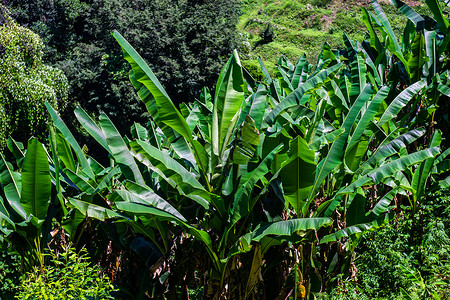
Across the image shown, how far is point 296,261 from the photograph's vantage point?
153 inches

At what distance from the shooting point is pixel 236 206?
135 inches

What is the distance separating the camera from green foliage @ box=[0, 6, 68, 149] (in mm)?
11234

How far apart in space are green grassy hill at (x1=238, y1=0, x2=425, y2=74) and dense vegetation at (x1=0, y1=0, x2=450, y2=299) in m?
22.0

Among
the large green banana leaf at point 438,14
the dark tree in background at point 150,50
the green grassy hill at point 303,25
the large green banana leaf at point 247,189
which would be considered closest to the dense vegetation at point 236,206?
the large green banana leaf at point 247,189

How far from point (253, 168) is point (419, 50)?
3098mm

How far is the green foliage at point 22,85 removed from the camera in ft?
36.9

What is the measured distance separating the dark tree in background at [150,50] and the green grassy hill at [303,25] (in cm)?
928

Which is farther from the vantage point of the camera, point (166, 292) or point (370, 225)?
point (166, 292)

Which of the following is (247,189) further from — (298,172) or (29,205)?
(29,205)

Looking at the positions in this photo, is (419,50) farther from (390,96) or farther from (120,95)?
(120,95)

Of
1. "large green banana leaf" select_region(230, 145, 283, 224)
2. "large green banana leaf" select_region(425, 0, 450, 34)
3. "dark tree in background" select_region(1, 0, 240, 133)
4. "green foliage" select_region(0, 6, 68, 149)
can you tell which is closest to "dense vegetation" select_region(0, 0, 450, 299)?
"large green banana leaf" select_region(230, 145, 283, 224)

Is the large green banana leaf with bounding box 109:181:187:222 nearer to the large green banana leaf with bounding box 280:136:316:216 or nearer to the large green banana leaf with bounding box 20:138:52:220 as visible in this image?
the large green banana leaf with bounding box 20:138:52:220

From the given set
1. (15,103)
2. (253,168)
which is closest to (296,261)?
(253,168)

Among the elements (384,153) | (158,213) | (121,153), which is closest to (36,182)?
(121,153)
